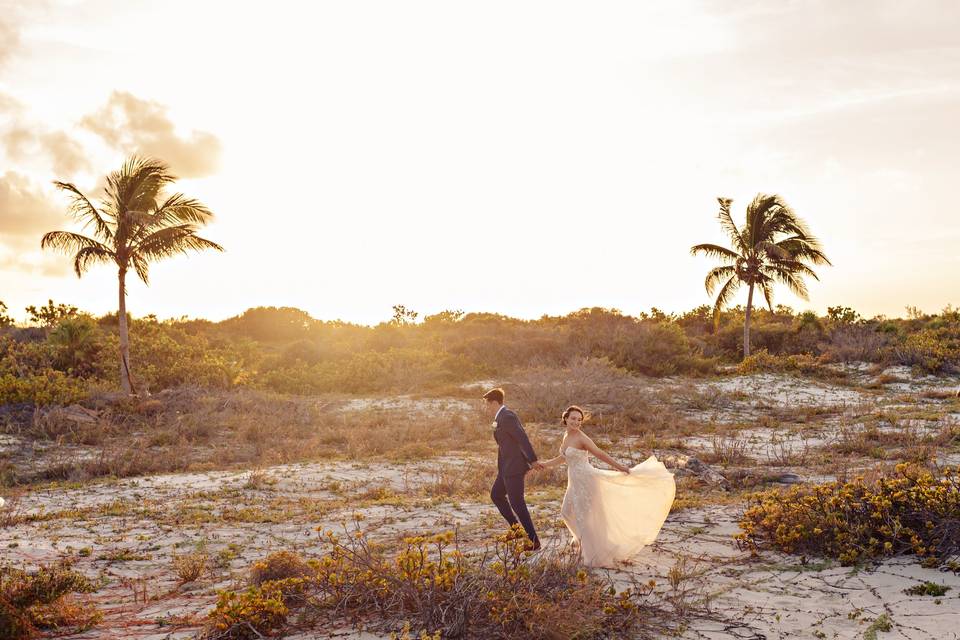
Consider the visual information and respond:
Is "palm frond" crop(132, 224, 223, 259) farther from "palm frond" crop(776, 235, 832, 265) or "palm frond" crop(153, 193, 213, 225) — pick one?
"palm frond" crop(776, 235, 832, 265)

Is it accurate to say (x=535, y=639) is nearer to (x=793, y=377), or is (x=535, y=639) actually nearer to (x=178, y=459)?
(x=178, y=459)

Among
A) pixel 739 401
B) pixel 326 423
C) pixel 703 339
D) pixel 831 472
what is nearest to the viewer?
pixel 831 472

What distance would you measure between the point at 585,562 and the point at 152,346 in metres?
21.2

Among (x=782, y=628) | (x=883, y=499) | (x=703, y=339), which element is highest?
(x=703, y=339)

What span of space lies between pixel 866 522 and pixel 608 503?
280 cm

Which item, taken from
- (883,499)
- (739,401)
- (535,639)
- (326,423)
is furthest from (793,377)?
(535,639)

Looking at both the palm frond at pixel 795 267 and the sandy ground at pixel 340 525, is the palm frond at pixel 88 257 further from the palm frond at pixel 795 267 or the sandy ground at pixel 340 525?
the palm frond at pixel 795 267

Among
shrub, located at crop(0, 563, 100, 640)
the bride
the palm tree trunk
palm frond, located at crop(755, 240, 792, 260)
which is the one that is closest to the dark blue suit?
the bride

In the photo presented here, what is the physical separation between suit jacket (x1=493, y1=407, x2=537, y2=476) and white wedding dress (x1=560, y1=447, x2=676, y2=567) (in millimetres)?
386

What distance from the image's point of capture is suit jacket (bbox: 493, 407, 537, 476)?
7699 millimetres

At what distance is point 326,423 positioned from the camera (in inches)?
759

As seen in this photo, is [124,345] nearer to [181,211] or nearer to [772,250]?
[181,211]

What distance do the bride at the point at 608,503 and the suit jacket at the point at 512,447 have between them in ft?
0.80

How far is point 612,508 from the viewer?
7.50 metres
